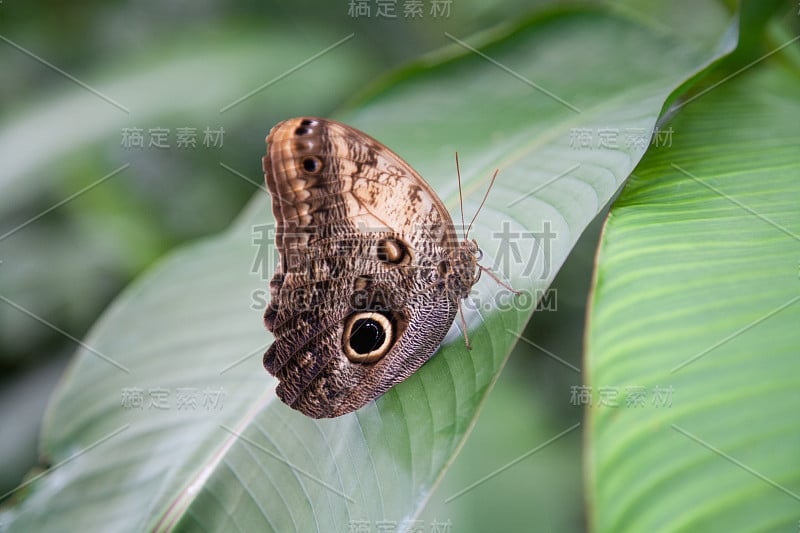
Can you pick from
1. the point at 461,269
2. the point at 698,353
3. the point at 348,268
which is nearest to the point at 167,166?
the point at 348,268

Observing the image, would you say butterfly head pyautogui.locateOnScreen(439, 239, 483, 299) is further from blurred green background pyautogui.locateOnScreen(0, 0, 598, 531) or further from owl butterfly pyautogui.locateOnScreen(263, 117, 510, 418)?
blurred green background pyautogui.locateOnScreen(0, 0, 598, 531)

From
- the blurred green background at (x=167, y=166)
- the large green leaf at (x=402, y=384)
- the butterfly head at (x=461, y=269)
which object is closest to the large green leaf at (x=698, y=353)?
the large green leaf at (x=402, y=384)

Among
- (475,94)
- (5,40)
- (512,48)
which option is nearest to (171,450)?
(475,94)

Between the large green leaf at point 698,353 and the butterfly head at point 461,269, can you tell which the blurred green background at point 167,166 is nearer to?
the butterfly head at point 461,269

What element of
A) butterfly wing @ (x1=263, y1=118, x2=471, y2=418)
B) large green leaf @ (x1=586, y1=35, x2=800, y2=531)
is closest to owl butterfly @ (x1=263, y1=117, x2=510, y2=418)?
butterfly wing @ (x1=263, y1=118, x2=471, y2=418)

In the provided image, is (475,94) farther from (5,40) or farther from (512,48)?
(5,40)

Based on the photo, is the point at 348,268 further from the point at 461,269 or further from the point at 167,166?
the point at 167,166
